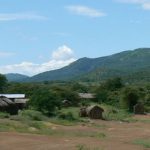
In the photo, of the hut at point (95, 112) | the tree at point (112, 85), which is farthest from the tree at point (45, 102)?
the tree at point (112, 85)

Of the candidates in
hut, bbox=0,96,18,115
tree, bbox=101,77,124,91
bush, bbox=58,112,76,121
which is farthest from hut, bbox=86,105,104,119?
tree, bbox=101,77,124,91

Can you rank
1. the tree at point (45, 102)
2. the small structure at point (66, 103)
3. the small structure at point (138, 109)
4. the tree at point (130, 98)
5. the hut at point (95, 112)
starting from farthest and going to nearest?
the small structure at point (66, 103), the tree at point (130, 98), the small structure at point (138, 109), the hut at point (95, 112), the tree at point (45, 102)

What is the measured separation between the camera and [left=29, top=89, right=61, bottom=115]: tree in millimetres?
65125

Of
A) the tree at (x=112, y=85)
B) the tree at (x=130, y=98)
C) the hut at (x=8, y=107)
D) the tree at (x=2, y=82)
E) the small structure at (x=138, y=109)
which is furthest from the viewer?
the tree at (x=2, y=82)

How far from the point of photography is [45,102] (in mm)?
65500

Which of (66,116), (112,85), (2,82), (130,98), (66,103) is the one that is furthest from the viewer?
(2,82)

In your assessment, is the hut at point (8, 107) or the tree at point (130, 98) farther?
the tree at point (130, 98)

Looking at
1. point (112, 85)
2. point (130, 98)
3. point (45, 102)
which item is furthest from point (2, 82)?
point (45, 102)

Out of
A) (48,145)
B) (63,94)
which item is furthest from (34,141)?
(63,94)

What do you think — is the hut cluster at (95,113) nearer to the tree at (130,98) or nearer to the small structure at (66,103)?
the tree at (130,98)

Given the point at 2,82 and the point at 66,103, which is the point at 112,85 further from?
the point at 66,103

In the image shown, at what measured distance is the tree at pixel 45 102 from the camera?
65.1 m

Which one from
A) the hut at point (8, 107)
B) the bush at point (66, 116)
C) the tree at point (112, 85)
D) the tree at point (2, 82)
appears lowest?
the bush at point (66, 116)

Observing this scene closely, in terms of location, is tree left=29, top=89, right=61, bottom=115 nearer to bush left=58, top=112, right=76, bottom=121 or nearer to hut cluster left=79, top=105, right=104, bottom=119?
bush left=58, top=112, right=76, bottom=121
